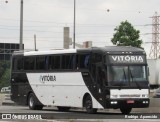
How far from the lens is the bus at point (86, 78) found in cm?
3045

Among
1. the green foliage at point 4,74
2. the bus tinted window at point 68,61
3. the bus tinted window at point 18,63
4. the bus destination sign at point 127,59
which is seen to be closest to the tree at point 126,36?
the bus tinted window at point 18,63

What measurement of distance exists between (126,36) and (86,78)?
4445cm

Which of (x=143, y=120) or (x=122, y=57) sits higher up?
(x=122, y=57)

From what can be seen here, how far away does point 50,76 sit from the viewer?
35156 millimetres

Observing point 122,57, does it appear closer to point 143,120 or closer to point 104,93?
point 104,93

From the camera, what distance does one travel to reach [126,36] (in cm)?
7612

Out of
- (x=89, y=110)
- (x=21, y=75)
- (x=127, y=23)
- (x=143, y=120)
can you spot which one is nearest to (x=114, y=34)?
(x=127, y=23)

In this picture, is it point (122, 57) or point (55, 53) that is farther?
point (55, 53)

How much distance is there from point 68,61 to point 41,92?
3.83 m

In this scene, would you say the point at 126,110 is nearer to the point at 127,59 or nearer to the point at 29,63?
the point at 127,59

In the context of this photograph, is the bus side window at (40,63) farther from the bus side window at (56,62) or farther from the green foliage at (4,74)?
the green foliage at (4,74)

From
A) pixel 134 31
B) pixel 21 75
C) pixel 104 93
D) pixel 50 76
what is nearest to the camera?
pixel 104 93

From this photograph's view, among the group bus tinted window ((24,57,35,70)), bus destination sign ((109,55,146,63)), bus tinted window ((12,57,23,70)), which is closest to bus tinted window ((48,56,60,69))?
bus tinted window ((24,57,35,70))

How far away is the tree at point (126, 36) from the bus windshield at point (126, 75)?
148 feet
